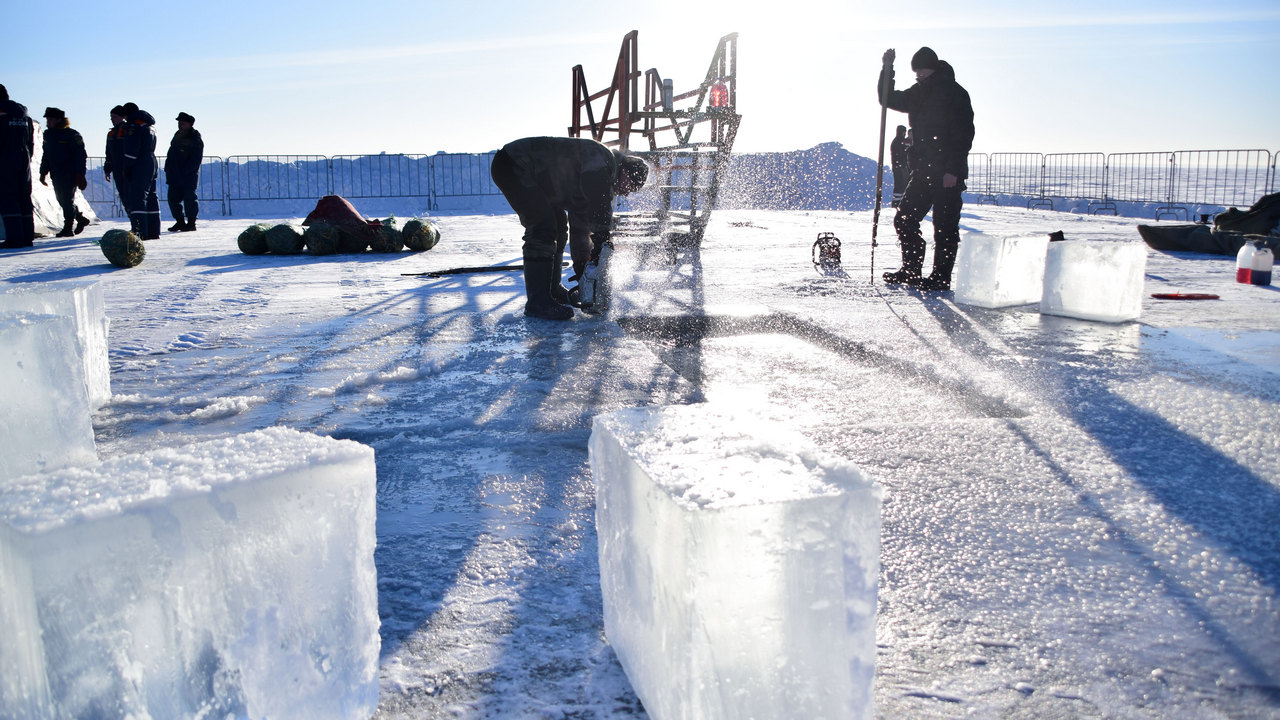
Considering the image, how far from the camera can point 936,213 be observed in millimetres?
6789

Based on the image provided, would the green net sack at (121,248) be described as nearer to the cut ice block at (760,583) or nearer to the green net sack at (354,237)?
the green net sack at (354,237)

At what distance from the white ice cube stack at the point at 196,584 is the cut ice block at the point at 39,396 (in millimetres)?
1035

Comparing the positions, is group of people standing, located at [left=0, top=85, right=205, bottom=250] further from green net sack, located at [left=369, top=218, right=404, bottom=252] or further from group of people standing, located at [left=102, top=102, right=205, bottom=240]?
green net sack, located at [left=369, top=218, right=404, bottom=252]

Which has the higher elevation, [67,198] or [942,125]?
[942,125]

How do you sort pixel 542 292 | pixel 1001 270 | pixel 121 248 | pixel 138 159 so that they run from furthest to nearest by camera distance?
pixel 138 159 < pixel 121 248 < pixel 1001 270 < pixel 542 292

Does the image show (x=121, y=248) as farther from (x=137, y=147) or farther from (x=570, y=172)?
(x=570, y=172)

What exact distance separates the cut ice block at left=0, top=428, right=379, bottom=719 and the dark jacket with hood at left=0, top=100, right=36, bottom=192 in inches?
445

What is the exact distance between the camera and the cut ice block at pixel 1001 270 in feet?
18.8

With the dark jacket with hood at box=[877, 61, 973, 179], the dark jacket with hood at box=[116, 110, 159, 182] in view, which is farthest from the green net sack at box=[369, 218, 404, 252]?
the dark jacket with hood at box=[877, 61, 973, 179]

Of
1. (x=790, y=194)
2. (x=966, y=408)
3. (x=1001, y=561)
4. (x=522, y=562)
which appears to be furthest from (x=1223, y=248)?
(x=790, y=194)

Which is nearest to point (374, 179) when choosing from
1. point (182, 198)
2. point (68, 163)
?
point (182, 198)

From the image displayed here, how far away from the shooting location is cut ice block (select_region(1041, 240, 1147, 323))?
16.4 feet

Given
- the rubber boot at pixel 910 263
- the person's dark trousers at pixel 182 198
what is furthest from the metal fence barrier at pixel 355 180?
the rubber boot at pixel 910 263

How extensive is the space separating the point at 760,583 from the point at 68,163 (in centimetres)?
1334
